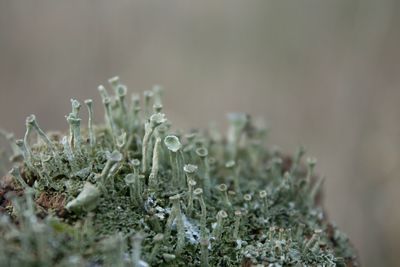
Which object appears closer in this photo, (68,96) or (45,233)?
(45,233)

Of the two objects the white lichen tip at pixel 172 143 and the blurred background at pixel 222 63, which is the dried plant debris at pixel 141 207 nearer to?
the white lichen tip at pixel 172 143

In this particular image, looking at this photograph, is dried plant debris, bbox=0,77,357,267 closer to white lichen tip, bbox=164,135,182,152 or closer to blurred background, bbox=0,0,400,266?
white lichen tip, bbox=164,135,182,152

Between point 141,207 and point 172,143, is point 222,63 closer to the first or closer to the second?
point 172,143

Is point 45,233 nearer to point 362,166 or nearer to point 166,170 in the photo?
point 166,170

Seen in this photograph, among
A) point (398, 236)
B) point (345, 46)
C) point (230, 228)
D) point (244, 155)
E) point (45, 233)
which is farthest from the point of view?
point (345, 46)

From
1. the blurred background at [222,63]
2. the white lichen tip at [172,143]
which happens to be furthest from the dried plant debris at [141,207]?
the blurred background at [222,63]

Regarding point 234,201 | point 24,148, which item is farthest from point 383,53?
point 24,148

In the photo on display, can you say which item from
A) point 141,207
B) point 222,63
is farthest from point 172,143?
point 222,63
